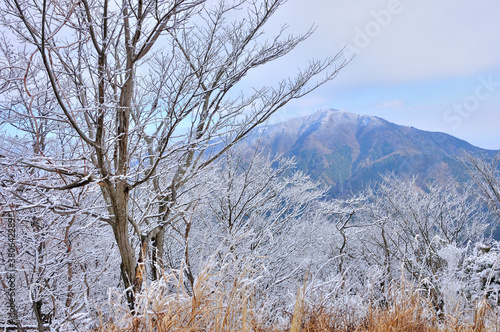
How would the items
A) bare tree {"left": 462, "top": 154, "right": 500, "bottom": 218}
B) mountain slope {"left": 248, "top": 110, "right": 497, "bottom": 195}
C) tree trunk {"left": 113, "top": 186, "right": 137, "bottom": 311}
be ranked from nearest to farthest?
tree trunk {"left": 113, "top": 186, "right": 137, "bottom": 311}, bare tree {"left": 462, "top": 154, "right": 500, "bottom": 218}, mountain slope {"left": 248, "top": 110, "right": 497, "bottom": 195}

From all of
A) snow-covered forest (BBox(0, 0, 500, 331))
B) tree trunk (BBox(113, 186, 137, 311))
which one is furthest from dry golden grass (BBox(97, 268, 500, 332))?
tree trunk (BBox(113, 186, 137, 311))

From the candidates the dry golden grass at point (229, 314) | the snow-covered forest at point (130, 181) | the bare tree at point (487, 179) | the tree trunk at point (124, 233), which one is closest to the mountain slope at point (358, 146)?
the bare tree at point (487, 179)

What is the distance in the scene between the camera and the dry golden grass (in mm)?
1558

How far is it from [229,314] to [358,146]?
17783cm

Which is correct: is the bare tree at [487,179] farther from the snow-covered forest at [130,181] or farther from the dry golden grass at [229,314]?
the dry golden grass at [229,314]

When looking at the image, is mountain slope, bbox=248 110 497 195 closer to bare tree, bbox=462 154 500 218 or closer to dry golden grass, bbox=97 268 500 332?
bare tree, bbox=462 154 500 218

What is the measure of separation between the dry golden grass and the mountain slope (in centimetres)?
11251

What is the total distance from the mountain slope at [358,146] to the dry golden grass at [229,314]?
11251cm

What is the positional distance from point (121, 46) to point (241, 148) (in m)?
5.02

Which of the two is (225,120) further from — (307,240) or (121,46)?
(307,240)

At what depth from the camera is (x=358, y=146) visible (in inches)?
6555

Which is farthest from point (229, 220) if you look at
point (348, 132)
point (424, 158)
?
point (348, 132)

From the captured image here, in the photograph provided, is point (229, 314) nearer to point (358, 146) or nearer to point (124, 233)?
point (124, 233)

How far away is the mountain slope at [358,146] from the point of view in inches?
4719
